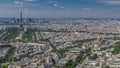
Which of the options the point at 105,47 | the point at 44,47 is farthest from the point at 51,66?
the point at 105,47

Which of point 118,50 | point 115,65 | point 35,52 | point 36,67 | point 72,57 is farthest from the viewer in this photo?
point 118,50

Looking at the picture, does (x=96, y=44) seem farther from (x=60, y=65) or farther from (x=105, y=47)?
(x=60, y=65)

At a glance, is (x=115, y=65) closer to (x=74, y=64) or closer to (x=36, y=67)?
(x=74, y=64)

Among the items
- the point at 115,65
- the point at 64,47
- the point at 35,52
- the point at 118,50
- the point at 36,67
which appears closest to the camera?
the point at 36,67

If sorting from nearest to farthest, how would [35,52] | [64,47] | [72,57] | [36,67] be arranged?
1. [36,67]
2. [72,57]
3. [35,52]
4. [64,47]

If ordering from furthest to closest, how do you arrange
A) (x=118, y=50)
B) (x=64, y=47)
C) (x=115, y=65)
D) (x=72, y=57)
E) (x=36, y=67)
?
(x=64, y=47) → (x=118, y=50) → (x=72, y=57) → (x=115, y=65) → (x=36, y=67)

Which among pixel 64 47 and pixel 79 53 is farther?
pixel 64 47

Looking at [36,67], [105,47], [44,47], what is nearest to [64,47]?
[44,47]

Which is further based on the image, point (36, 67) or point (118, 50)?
point (118, 50)
